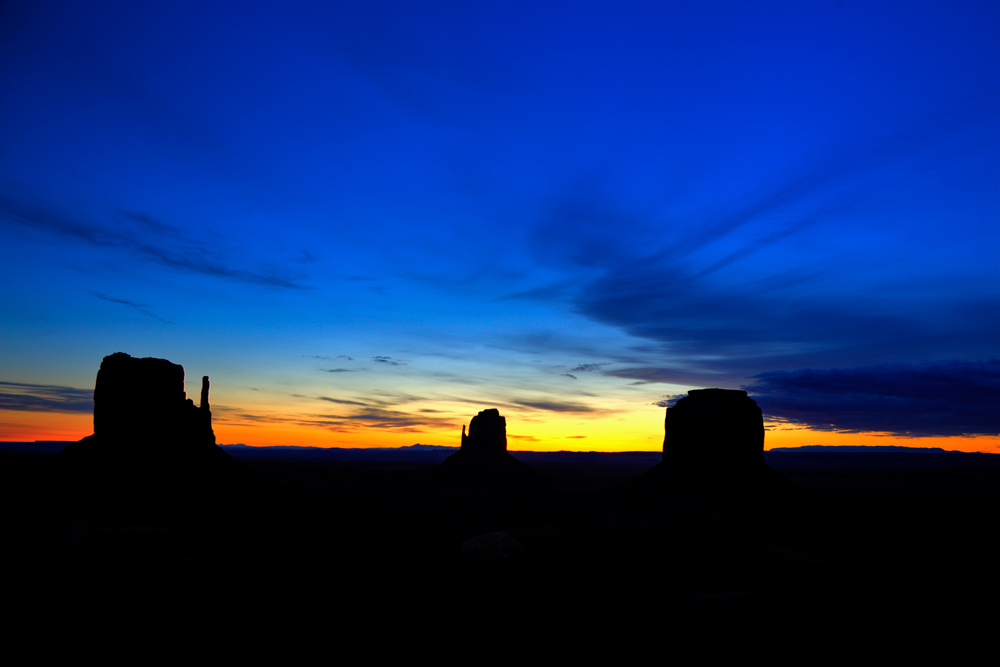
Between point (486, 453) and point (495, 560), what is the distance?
79.0m

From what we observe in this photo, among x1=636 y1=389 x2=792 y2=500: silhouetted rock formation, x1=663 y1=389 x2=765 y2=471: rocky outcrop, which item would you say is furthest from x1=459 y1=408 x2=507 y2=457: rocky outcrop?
x1=663 y1=389 x2=765 y2=471: rocky outcrop

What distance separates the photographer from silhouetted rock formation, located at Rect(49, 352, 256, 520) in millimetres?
31531

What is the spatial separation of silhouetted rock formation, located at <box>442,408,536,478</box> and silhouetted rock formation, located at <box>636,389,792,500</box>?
140 ft

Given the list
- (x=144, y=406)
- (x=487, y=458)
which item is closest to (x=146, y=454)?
(x=144, y=406)

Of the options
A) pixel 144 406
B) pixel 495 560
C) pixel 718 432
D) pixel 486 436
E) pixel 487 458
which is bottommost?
pixel 487 458

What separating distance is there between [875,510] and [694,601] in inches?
1100

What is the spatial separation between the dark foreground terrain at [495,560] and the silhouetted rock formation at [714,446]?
364 centimetres

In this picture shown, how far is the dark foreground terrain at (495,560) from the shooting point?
12188 millimetres

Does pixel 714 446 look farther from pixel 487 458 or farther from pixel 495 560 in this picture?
pixel 487 458

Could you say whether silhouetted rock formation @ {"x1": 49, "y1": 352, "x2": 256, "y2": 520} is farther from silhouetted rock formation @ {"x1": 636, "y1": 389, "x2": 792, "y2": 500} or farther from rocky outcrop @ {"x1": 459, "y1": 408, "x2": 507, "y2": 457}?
rocky outcrop @ {"x1": 459, "y1": 408, "x2": 507, "y2": 457}

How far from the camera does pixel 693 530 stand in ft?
103

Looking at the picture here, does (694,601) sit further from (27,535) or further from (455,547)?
(27,535)

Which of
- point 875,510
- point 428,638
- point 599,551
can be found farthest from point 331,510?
point 875,510

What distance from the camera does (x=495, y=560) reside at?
2303 centimetres
